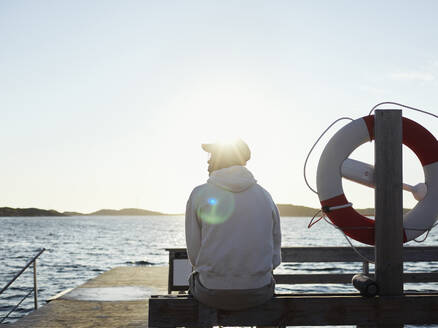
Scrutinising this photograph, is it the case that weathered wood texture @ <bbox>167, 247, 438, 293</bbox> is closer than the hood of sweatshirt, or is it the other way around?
the hood of sweatshirt

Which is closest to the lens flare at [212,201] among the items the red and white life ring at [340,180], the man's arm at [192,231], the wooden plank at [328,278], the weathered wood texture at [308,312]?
the man's arm at [192,231]

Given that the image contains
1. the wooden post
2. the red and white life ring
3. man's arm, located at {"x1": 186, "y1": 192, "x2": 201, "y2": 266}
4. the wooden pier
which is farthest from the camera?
the wooden pier

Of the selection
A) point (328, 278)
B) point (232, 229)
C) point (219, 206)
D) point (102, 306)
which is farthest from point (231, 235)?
point (102, 306)

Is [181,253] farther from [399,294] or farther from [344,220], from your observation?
[399,294]

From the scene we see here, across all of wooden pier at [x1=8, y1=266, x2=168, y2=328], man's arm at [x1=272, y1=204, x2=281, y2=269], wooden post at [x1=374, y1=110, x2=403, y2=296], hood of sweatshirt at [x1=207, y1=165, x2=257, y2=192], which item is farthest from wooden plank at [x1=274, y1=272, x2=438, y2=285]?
hood of sweatshirt at [x1=207, y1=165, x2=257, y2=192]

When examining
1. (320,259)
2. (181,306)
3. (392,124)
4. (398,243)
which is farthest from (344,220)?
(320,259)

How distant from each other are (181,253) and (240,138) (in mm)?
3153

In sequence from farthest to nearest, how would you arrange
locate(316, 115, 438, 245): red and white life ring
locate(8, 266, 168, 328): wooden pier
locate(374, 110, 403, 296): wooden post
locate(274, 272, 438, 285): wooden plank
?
locate(8, 266, 168, 328): wooden pier → locate(274, 272, 438, 285): wooden plank → locate(316, 115, 438, 245): red and white life ring → locate(374, 110, 403, 296): wooden post

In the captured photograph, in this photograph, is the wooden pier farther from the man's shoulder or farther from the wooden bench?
the man's shoulder

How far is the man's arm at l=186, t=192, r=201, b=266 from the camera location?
8.88 ft

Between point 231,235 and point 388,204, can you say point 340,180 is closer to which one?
point 388,204

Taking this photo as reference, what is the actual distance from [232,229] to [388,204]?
3.80ft

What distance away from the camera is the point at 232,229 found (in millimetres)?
2594

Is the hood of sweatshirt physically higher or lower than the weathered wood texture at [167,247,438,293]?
higher
